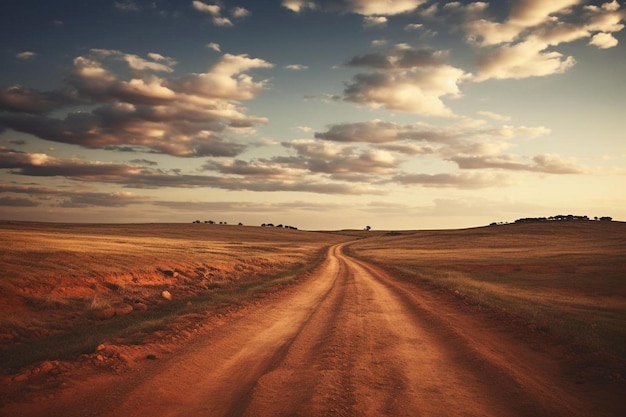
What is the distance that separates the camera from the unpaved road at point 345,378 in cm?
634

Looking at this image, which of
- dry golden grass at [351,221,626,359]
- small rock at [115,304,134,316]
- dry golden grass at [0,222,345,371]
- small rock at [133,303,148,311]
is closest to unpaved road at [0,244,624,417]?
dry golden grass at [351,221,626,359]

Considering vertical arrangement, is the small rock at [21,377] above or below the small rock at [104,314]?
above

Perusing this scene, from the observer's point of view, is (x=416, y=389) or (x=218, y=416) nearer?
(x=218, y=416)

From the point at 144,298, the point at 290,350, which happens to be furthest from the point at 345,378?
the point at 144,298

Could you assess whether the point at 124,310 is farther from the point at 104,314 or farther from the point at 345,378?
the point at 345,378

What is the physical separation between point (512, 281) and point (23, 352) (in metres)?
31.9

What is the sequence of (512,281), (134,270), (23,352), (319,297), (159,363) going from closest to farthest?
(159,363) → (23,352) → (319,297) → (134,270) → (512,281)

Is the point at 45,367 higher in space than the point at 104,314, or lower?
higher

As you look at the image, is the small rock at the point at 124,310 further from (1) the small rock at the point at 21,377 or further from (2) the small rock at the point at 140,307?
(1) the small rock at the point at 21,377

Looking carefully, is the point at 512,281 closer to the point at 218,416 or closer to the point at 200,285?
the point at 200,285

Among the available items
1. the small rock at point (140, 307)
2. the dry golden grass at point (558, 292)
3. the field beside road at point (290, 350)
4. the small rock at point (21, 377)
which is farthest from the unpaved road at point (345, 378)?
the small rock at point (140, 307)

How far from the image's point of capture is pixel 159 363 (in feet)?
28.4

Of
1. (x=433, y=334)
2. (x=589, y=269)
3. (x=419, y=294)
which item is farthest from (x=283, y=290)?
(x=589, y=269)

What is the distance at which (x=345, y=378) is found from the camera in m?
7.54
